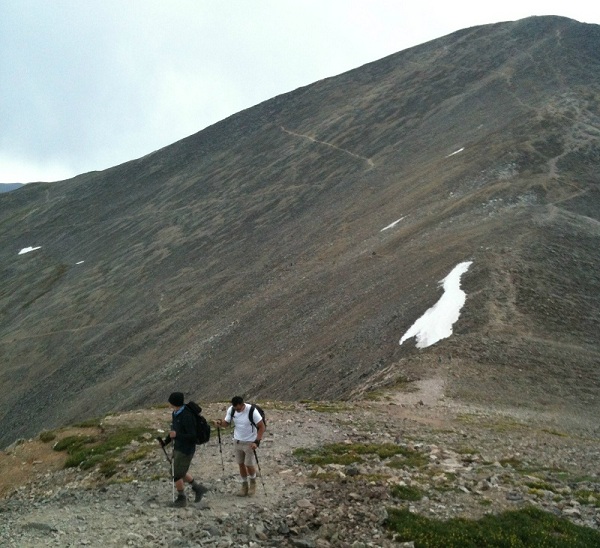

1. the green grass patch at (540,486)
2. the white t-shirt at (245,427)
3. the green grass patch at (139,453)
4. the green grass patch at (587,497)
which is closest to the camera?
the green grass patch at (587,497)

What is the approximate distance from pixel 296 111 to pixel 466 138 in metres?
65.9

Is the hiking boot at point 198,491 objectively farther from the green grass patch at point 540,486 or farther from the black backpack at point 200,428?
the green grass patch at point 540,486

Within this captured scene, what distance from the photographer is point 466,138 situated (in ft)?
275

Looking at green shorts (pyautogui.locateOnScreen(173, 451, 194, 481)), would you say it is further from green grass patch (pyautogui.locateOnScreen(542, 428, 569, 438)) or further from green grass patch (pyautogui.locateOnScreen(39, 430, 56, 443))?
green grass patch (pyautogui.locateOnScreen(542, 428, 569, 438))

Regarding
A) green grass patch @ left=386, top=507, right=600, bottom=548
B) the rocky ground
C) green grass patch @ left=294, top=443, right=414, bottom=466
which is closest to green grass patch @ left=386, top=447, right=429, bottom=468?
the rocky ground

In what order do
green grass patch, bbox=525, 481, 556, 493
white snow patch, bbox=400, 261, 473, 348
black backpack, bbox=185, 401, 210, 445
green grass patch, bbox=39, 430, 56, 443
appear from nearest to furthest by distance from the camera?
black backpack, bbox=185, 401, 210, 445 < green grass patch, bbox=525, 481, 556, 493 < green grass patch, bbox=39, 430, 56, 443 < white snow patch, bbox=400, 261, 473, 348

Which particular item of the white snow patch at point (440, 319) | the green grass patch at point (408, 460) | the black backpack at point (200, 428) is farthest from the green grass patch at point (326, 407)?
the black backpack at point (200, 428)

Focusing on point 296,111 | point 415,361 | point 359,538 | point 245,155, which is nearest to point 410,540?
point 359,538

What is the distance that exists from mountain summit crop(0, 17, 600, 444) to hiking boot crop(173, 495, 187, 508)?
647 inches

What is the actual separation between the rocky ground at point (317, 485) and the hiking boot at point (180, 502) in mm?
193

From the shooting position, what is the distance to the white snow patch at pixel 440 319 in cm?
3334

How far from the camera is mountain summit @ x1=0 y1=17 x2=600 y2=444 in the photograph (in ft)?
113

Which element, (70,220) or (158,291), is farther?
(70,220)

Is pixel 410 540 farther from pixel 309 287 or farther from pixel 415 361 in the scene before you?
pixel 309 287
